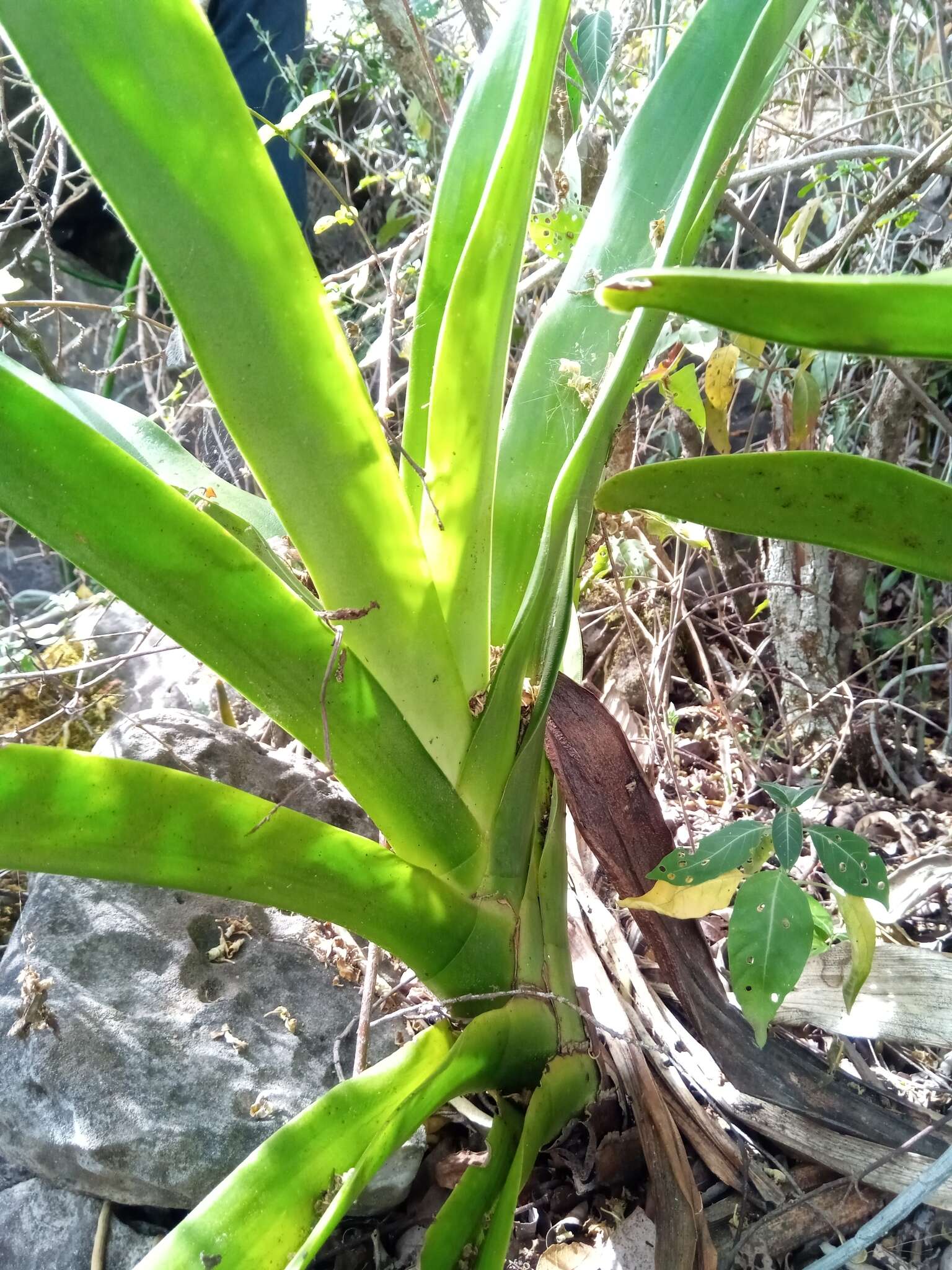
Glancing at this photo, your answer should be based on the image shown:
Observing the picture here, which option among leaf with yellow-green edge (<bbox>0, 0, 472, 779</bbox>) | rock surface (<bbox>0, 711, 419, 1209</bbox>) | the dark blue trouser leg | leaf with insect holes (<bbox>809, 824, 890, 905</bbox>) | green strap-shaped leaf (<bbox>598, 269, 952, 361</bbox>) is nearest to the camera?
green strap-shaped leaf (<bbox>598, 269, 952, 361</bbox>)

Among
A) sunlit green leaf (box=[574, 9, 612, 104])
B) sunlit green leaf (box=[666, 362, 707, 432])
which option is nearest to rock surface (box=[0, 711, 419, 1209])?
sunlit green leaf (box=[666, 362, 707, 432])

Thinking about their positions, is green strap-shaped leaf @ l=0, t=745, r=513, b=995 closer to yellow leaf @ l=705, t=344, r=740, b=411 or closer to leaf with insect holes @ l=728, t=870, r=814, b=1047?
leaf with insect holes @ l=728, t=870, r=814, b=1047

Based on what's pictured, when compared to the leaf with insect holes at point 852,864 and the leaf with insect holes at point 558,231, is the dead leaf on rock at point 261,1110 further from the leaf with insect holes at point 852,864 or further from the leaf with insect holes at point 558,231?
the leaf with insect holes at point 558,231

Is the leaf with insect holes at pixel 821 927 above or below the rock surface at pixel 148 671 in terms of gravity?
below

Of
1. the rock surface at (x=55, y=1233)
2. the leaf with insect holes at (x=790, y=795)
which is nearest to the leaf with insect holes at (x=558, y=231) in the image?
the leaf with insect holes at (x=790, y=795)

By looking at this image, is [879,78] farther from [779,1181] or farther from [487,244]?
[779,1181]

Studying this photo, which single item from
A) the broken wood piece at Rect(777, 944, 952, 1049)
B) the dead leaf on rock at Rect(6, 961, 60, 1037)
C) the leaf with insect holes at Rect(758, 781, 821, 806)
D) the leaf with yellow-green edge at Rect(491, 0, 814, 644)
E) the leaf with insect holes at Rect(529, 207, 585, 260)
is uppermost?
the leaf with insect holes at Rect(529, 207, 585, 260)

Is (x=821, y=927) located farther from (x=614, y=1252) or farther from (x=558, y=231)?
(x=558, y=231)
